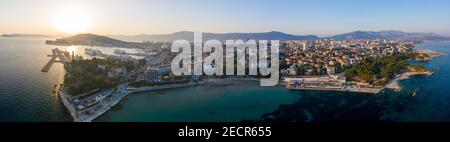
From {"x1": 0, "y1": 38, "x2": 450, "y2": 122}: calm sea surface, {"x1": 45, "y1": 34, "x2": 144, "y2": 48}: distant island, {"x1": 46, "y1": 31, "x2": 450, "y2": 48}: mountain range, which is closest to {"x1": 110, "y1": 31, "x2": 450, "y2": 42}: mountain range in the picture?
{"x1": 46, "y1": 31, "x2": 450, "y2": 48}: mountain range

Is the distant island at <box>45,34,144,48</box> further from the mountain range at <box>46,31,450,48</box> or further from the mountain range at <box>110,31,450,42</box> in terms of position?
the mountain range at <box>110,31,450,42</box>

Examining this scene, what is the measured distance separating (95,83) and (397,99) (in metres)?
5.40

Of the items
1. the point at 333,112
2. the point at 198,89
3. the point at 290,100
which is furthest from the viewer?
the point at 198,89

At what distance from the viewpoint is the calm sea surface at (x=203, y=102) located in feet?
14.4

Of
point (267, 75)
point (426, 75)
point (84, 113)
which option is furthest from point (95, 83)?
point (426, 75)

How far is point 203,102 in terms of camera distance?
529 cm

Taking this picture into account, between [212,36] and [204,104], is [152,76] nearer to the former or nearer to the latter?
[204,104]

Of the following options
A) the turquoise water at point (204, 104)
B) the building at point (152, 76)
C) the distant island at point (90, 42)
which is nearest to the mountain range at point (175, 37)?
the distant island at point (90, 42)

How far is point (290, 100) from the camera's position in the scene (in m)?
5.40

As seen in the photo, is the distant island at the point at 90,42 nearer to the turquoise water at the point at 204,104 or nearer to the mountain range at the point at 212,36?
the mountain range at the point at 212,36

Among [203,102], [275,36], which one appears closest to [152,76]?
[203,102]

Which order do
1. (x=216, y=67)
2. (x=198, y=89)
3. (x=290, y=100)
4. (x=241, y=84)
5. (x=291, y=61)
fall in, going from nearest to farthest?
(x=290, y=100) < (x=198, y=89) < (x=241, y=84) < (x=216, y=67) < (x=291, y=61)
